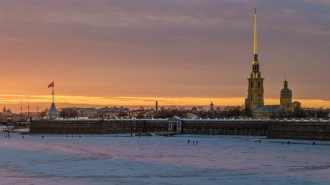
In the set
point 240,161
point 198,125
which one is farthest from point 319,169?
point 198,125

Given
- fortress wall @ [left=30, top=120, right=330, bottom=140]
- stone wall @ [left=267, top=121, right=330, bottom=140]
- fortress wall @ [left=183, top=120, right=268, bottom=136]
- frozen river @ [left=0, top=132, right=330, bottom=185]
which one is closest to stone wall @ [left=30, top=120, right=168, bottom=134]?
fortress wall @ [left=30, top=120, right=330, bottom=140]

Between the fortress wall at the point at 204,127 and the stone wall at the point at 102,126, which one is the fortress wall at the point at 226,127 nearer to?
the fortress wall at the point at 204,127

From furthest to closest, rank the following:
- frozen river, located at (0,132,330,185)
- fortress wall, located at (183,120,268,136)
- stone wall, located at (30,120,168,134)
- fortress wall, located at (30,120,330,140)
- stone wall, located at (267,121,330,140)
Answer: stone wall, located at (30,120,168,134) < fortress wall, located at (183,120,268,136) < fortress wall, located at (30,120,330,140) < stone wall, located at (267,121,330,140) < frozen river, located at (0,132,330,185)

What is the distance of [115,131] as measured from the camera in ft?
572

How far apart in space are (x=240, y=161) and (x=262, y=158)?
504 centimetres

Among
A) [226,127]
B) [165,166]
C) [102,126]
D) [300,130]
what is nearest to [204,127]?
[226,127]

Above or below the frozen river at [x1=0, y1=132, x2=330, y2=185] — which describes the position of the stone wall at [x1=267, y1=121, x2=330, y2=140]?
above

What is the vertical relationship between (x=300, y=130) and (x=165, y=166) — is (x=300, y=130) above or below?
above

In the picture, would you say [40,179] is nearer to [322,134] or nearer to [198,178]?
[198,178]

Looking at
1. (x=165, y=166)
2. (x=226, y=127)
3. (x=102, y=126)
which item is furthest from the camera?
(x=102, y=126)

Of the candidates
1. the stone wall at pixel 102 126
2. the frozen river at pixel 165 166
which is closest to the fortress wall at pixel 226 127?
the stone wall at pixel 102 126

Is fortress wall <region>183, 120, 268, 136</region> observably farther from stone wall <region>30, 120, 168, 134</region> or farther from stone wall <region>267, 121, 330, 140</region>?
stone wall <region>267, 121, 330, 140</region>

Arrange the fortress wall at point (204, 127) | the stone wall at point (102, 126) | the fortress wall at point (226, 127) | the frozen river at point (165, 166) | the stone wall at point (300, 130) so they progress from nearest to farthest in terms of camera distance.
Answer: the frozen river at point (165, 166) < the stone wall at point (300, 130) < the fortress wall at point (204, 127) < the fortress wall at point (226, 127) < the stone wall at point (102, 126)

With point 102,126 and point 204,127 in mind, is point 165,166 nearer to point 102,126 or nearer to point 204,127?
point 204,127
